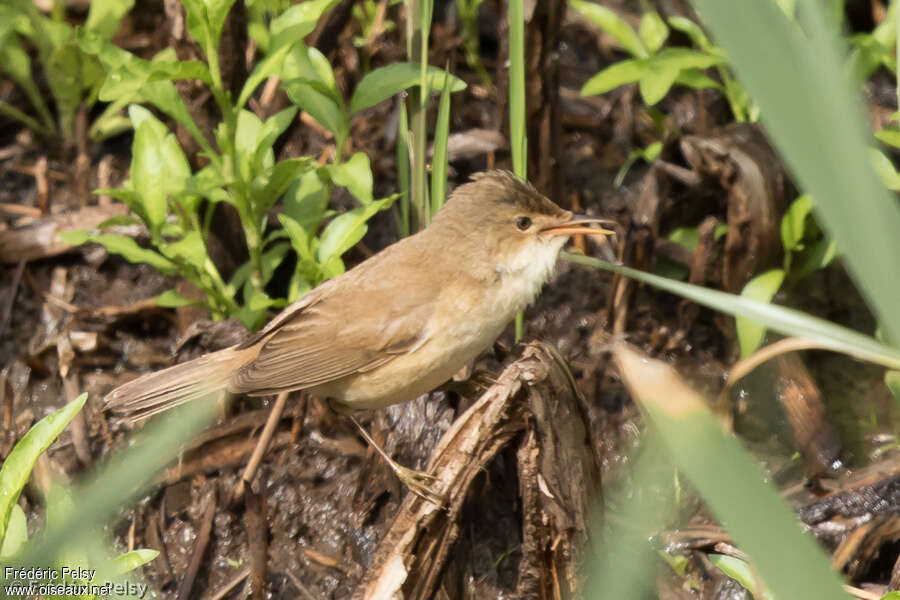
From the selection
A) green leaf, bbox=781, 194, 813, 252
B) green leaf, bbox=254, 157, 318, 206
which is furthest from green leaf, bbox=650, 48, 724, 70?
green leaf, bbox=254, 157, 318, 206

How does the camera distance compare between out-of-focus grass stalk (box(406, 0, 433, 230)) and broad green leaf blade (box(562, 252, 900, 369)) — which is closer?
broad green leaf blade (box(562, 252, 900, 369))

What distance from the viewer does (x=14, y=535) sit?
8.54 ft

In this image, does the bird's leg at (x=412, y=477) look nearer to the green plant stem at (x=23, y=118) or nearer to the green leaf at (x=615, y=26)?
the green leaf at (x=615, y=26)

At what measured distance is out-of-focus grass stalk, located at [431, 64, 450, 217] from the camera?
293 cm

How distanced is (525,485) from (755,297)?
1247 millimetres

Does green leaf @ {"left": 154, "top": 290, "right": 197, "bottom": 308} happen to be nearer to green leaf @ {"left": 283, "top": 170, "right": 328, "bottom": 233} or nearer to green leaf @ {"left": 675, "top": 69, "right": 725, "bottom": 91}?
green leaf @ {"left": 283, "top": 170, "right": 328, "bottom": 233}

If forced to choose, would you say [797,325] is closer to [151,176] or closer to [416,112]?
[416,112]

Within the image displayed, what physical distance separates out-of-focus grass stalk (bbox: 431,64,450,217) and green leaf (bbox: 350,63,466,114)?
0.26 ft

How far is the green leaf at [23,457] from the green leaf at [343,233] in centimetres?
101

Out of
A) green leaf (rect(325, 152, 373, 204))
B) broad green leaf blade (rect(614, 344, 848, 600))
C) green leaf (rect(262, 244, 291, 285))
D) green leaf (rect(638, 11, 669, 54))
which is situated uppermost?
green leaf (rect(638, 11, 669, 54))

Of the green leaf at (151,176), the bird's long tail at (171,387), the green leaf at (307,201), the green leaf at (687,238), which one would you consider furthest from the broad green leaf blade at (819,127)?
the green leaf at (687,238)

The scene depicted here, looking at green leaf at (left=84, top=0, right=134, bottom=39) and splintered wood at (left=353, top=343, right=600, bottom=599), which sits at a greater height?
green leaf at (left=84, top=0, right=134, bottom=39)

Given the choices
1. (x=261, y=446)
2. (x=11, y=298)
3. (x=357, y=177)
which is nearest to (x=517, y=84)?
Result: (x=357, y=177)

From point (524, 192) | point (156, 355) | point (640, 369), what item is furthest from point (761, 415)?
point (640, 369)
